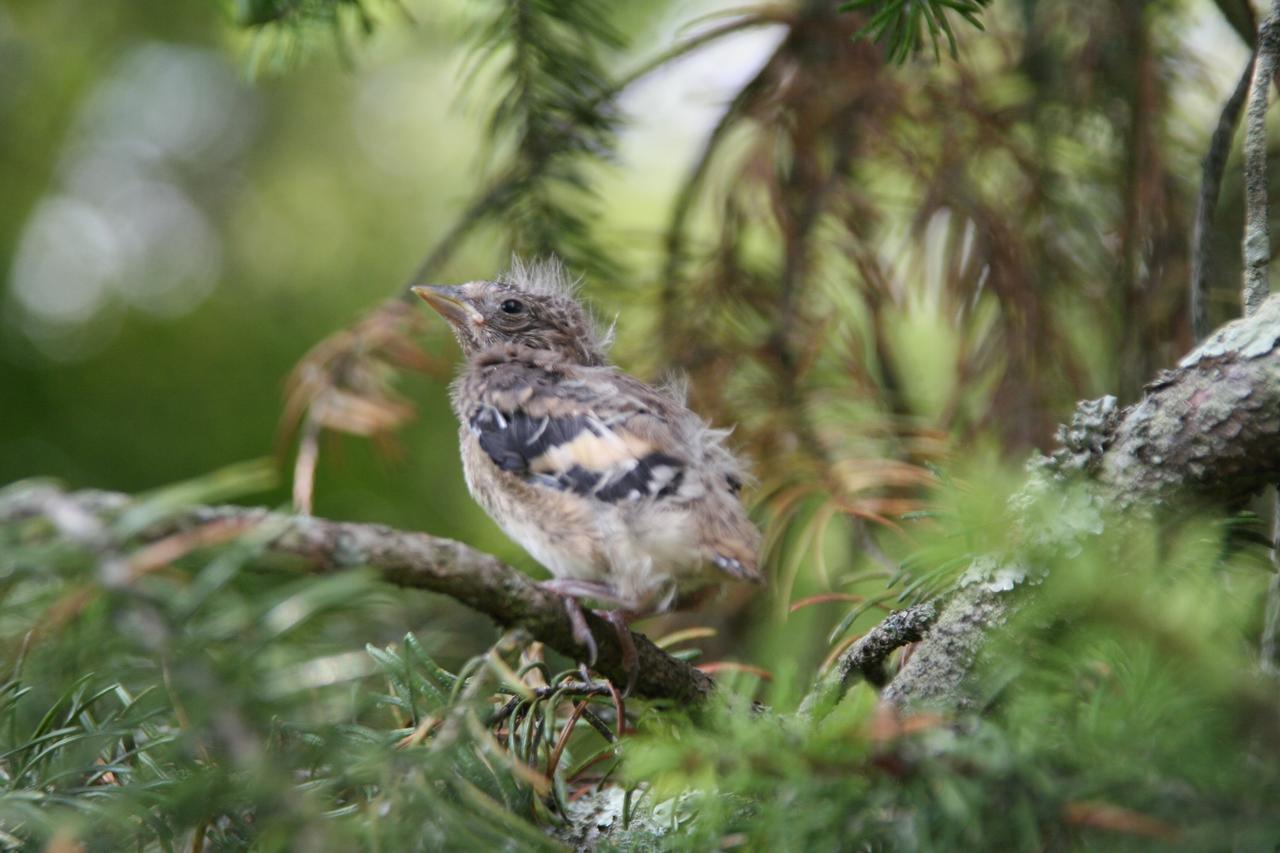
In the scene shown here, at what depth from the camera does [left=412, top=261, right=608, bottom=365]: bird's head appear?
2322 millimetres

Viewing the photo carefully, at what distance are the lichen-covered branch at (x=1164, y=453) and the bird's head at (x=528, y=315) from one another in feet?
4.29

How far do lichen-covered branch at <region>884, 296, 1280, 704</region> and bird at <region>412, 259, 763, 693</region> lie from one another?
14.7 inches

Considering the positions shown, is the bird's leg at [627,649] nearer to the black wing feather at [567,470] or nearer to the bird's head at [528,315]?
the black wing feather at [567,470]

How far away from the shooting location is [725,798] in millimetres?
1016

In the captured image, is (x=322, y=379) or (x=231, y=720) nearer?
(x=231, y=720)

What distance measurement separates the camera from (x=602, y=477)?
Result: 170 cm

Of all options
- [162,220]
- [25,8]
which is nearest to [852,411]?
[162,220]

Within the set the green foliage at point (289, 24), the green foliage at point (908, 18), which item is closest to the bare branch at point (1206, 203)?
the green foliage at point (908, 18)

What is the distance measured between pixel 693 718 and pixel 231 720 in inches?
26.8

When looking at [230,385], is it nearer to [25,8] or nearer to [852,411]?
[25,8]

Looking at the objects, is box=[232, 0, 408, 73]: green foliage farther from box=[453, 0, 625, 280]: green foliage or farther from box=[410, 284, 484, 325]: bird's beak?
box=[410, 284, 484, 325]: bird's beak

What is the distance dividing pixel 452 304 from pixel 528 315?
0.56ft

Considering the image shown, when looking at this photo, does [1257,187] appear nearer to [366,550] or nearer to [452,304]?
[366,550]

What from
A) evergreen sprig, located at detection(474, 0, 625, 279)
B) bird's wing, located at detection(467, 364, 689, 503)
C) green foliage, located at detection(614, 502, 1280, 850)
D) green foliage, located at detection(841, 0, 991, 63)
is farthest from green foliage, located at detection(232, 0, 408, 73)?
green foliage, located at detection(614, 502, 1280, 850)
